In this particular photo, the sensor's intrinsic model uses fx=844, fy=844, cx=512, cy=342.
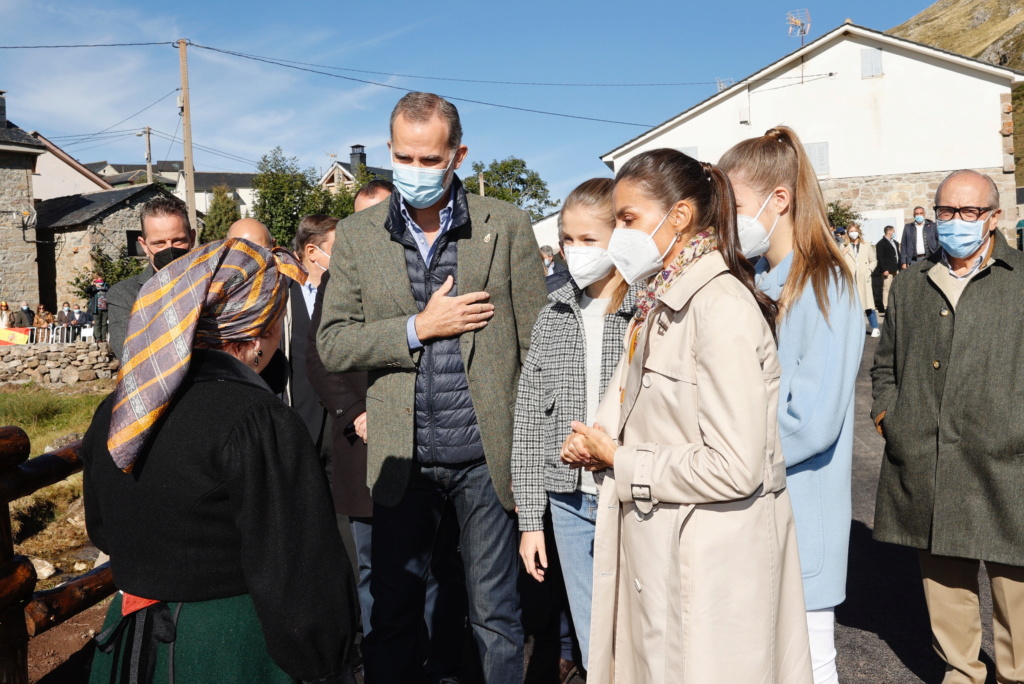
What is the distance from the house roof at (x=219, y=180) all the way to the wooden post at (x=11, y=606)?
8555 centimetres

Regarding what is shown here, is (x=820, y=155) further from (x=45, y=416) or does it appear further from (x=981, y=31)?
(x=981, y=31)

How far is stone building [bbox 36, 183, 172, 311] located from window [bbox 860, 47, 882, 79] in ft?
93.2

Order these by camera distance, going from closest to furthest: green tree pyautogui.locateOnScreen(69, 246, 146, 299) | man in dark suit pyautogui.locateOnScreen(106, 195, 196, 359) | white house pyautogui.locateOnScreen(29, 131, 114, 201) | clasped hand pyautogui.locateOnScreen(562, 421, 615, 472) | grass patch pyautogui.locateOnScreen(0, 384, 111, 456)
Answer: clasped hand pyautogui.locateOnScreen(562, 421, 615, 472) → man in dark suit pyautogui.locateOnScreen(106, 195, 196, 359) → grass patch pyautogui.locateOnScreen(0, 384, 111, 456) → green tree pyautogui.locateOnScreen(69, 246, 146, 299) → white house pyautogui.locateOnScreen(29, 131, 114, 201)

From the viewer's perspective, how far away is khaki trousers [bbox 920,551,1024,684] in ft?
11.4

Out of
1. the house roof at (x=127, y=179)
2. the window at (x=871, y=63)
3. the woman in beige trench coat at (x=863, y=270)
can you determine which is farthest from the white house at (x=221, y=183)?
the woman in beige trench coat at (x=863, y=270)

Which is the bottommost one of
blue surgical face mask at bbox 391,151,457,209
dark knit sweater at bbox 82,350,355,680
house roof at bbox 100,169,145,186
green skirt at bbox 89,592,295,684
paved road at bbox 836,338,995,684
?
paved road at bbox 836,338,995,684

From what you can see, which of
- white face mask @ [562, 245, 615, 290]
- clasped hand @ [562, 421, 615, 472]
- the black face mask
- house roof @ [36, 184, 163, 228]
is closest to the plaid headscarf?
clasped hand @ [562, 421, 615, 472]

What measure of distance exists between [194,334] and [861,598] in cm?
429

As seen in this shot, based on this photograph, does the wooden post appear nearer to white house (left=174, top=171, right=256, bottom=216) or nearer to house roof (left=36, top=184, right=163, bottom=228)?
house roof (left=36, top=184, right=163, bottom=228)

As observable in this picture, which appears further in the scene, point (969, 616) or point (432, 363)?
point (969, 616)

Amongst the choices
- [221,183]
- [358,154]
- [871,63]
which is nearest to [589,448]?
[871,63]

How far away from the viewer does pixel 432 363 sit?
3.15m

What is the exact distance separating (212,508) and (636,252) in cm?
134

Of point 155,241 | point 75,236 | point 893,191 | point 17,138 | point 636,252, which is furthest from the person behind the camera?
point 75,236
